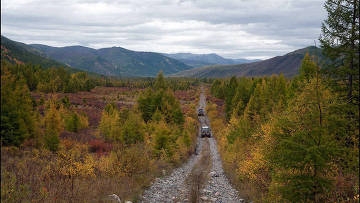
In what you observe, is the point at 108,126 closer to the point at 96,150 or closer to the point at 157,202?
the point at 96,150

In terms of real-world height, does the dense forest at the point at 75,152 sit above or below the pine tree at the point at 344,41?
below

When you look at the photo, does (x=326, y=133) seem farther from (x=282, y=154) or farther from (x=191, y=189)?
(x=191, y=189)

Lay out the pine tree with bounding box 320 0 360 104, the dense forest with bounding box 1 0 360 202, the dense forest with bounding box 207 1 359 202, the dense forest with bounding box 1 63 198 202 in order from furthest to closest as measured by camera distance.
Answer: the pine tree with bounding box 320 0 360 104 < the dense forest with bounding box 207 1 359 202 < the dense forest with bounding box 1 0 360 202 < the dense forest with bounding box 1 63 198 202

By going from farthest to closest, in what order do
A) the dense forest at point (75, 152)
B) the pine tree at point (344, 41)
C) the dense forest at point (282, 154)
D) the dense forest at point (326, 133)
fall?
1. the pine tree at point (344, 41)
2. the dense forest at point (326, 133)
3. the dense forest at point (282, 154)
4. the dense forest at point (75, 152)

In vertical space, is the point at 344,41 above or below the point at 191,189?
above

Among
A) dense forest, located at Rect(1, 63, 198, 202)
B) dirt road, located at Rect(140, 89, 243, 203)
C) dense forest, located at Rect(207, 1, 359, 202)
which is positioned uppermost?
dense forest, located at Rect(207, 1, 359, 202)

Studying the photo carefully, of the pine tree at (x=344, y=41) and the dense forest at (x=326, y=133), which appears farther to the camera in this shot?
the pine tree at (x=344, y=41)

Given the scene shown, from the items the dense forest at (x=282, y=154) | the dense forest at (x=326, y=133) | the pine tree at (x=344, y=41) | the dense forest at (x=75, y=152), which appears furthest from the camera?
the pine tree at (x=344, y=41)

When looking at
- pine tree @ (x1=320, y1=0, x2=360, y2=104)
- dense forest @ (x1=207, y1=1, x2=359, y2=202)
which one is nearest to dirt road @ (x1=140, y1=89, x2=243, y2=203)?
dense forest @ (x1=207, y1=1, x2=359, y2=202)

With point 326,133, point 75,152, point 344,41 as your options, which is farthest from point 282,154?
point 75,152

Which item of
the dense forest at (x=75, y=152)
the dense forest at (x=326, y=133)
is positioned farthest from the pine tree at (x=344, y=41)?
the dense forest at (x=75, y=152)

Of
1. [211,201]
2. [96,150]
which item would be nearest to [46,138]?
[96,150]

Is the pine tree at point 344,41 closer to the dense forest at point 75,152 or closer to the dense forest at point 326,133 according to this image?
the dense forest at point 326,133

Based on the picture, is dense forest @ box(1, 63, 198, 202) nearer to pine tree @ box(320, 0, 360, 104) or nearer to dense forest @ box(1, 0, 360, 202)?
dense forest @ box(1, 0, 360, 202)
